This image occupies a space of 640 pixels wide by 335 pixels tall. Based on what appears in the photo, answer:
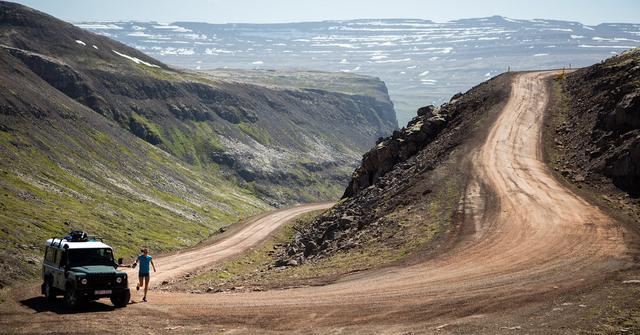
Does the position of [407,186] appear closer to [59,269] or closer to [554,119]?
[554,119]

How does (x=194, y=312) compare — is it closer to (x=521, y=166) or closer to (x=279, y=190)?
(x=521, y=166)

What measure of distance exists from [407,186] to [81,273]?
28224 mm

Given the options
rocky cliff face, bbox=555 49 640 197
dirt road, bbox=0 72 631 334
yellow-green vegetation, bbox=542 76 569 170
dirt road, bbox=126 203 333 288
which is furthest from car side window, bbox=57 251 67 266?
yellow-green vegetation, bbox=542 76 569 170

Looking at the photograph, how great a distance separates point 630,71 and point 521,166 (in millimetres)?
13921

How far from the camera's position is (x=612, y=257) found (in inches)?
1222

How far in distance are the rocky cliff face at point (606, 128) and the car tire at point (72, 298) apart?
31.9m

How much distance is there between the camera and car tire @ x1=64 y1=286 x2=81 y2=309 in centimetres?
2709

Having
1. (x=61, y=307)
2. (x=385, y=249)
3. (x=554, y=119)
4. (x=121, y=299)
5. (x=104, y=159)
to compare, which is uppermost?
(x=554, y=119)

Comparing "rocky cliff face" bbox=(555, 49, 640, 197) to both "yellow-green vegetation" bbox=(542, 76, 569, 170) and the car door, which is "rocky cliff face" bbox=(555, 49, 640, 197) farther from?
the car door

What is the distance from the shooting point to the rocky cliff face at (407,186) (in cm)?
4328

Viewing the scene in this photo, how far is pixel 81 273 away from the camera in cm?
2744

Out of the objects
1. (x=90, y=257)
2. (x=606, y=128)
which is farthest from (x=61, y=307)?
(x=606, y=128)

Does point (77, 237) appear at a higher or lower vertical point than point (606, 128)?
lower

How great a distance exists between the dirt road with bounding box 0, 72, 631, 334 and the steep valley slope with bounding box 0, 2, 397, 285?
61.1 feet
